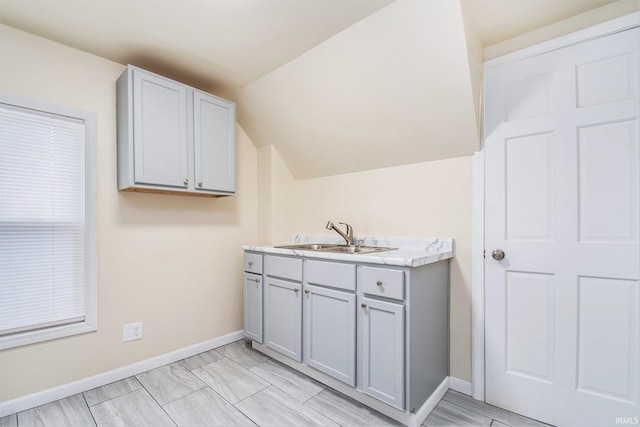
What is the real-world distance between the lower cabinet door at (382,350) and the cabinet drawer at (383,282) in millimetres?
53

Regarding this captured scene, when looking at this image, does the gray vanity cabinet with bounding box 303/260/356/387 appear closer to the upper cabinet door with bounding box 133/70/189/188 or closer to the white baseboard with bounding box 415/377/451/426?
the white baseboard with bounding box 415/377/451/426

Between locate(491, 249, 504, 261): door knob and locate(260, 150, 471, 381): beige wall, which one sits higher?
locate(260, 150, 471, 381): beige wall

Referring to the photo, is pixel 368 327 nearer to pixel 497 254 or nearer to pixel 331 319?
pixel 331 319

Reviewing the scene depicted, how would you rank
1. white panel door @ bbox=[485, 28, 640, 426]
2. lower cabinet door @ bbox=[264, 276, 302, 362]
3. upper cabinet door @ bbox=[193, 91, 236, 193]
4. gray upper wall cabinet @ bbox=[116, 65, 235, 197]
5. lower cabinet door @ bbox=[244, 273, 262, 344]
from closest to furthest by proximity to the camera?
white panel door @ bbox=[485, 28, 640, 426] < gray upper wall cabinet @ bbox=[116, 65, 235, 197] < lower cabinet door @ bbox=[264, 276, 302, 362] < upper cabinet door @ bbox=[193, 91, 236, 193] < lower cabinet door @ bbox=[244, 273, 262, 344]

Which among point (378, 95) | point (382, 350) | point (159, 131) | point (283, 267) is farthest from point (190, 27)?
point (382, 350)

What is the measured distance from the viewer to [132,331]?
2.12 meters

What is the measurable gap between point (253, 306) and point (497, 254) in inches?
72.1

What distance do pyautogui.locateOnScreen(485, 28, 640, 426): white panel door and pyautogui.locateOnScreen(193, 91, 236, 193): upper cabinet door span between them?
1892 millimetres

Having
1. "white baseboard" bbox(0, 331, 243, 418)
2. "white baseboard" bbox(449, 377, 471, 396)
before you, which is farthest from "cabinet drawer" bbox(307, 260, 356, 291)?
"white baseboard" bbox(0, 331, 243, 418)

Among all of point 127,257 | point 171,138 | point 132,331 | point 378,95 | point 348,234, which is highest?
point 378,95

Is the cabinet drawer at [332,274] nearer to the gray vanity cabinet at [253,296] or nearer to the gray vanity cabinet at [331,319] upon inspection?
the gray vanity cabinet at [331,319]

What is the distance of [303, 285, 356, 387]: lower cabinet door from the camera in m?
1.76

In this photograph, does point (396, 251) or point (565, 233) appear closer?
point (565, 233)

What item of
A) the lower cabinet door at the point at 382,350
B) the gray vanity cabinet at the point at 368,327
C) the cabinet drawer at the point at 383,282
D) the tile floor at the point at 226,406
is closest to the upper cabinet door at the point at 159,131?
the gray vanity cabinet at the point at 368,327
